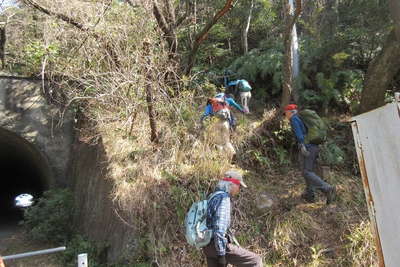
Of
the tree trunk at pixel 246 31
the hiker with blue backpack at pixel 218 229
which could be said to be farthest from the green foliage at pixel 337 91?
the hiker with blue backpack at pixel 218 229

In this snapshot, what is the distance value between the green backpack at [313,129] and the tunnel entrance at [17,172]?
859cm

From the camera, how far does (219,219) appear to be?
4.67 metres

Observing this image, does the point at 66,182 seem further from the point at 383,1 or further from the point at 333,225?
the point at 383,1

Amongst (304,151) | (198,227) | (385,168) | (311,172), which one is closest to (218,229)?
(198,227)

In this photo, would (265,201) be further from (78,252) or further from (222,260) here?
(78,252)

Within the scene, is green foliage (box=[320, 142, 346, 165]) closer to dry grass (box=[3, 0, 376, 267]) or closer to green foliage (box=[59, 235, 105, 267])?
dry grass (box=[3, 0, 376, 267])

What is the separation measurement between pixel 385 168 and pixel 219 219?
192 centimetres

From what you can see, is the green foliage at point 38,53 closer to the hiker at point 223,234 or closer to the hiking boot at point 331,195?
the hiker at point 223,234

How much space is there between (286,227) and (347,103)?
13.7 ft

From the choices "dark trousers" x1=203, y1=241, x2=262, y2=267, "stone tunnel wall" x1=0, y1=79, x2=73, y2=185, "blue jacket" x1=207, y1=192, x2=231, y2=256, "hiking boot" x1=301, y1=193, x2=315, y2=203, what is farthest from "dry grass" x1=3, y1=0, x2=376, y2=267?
"stone tunnel wall" x1=0, y1=79, x2=73, y2=185

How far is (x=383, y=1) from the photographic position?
331 inches

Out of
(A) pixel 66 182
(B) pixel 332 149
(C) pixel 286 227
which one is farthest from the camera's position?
(A) pixel 66 182

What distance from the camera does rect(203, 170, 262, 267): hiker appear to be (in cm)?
466

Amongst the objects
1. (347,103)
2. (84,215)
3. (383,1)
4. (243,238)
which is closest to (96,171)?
(84,215)
